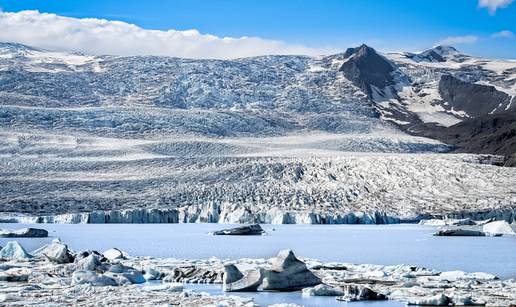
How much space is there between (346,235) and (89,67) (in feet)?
244

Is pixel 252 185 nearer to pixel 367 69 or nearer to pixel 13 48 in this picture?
pixel 367 69

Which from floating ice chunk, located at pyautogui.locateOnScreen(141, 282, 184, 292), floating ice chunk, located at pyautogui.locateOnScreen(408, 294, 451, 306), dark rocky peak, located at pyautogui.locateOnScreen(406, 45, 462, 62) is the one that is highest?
dark rocky peak, located at pyautogui.locateOnScreen(406, 45, 462, 62)

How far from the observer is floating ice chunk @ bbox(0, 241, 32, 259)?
20516 mm

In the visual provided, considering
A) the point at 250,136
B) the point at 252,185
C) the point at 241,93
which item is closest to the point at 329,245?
the point at 252,185

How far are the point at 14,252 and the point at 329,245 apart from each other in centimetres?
1117

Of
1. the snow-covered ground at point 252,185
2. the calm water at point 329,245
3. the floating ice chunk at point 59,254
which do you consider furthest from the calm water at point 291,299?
the snow-covered ground at point 252,185

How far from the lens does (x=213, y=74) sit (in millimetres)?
95938

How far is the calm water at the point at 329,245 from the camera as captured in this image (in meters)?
21.4

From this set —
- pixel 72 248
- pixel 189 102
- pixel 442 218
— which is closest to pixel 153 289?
pixel 72 248

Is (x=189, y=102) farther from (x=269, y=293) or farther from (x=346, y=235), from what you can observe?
(x=269, y=293)

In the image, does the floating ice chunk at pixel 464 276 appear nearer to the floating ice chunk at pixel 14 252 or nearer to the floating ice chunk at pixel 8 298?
the floating ice chunk at pixel 8 298

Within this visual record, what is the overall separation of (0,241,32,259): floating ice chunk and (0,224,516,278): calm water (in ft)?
12.9

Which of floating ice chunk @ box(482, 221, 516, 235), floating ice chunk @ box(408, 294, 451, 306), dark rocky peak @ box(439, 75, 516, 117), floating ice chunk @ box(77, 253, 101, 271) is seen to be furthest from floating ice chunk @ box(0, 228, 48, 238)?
dark rocky peak @ box(439, 75, 516, 117)

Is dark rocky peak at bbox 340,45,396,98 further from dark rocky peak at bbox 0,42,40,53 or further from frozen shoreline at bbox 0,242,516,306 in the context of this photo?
frozen shoreline at bbox 0,242,516,306
